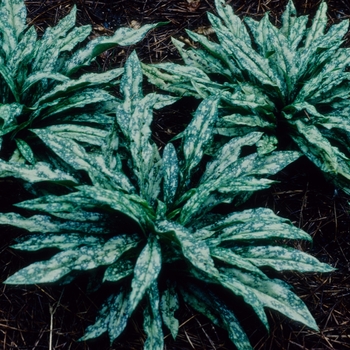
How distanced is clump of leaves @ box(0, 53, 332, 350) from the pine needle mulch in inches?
4.7

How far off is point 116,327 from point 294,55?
181 centimetres

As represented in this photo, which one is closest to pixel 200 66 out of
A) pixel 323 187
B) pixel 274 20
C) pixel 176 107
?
pixel 176 107

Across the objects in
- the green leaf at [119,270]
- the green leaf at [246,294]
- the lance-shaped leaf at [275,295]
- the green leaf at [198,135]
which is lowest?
A: the lance-shaped leaf at [275,295]

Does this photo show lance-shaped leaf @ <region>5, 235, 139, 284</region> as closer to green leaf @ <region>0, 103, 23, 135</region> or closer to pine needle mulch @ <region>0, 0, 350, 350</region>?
pine needle mulch @ <region>0, 0, 350, 350</region>

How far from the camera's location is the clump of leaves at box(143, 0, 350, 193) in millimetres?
2555

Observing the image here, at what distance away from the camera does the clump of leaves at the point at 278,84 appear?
2.55 m

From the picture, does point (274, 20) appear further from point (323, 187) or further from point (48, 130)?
point (48, 130)

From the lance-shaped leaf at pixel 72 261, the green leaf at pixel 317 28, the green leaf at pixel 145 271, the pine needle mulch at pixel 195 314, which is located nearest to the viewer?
the green leaf at pixel 145 271

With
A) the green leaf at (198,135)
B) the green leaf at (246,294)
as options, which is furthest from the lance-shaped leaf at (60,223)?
the green leaf at (246,294)

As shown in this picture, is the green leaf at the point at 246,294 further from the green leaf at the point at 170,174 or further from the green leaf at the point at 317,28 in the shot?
the green leaf at the point at 317,28

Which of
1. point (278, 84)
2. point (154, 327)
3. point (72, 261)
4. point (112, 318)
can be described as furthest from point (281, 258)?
point (278, 84)

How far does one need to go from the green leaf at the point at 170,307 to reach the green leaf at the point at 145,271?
11.3 inches

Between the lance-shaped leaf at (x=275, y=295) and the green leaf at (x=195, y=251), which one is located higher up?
the green leaf at (x=195, y=251)

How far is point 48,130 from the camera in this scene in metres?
2.43
